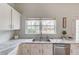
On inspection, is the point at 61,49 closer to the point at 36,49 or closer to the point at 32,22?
the point at 36,49

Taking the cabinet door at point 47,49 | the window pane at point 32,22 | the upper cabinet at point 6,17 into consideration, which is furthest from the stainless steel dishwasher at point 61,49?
the upper cabinet at point 6,17

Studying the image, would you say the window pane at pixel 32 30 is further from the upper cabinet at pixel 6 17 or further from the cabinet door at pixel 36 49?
the upper cabinet at pixel 6 17

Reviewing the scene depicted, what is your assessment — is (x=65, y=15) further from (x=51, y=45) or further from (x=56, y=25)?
(x=51, y=45)

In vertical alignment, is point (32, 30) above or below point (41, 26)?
below

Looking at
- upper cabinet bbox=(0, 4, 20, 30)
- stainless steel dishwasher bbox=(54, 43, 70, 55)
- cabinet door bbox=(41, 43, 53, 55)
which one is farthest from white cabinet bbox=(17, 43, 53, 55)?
upper cabinet bbox=(0, 4, 20, 30)

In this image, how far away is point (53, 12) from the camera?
15.7 ft

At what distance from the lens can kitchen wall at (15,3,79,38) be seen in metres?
4.70

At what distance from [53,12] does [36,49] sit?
151 cm

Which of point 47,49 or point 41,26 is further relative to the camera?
point 41,26

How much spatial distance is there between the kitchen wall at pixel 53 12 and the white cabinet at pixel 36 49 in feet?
2.82

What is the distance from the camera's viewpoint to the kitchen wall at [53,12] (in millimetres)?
4703

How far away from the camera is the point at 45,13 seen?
15.7ft

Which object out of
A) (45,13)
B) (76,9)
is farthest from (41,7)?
(76,9)

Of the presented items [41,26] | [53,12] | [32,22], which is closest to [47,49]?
[41,26]
